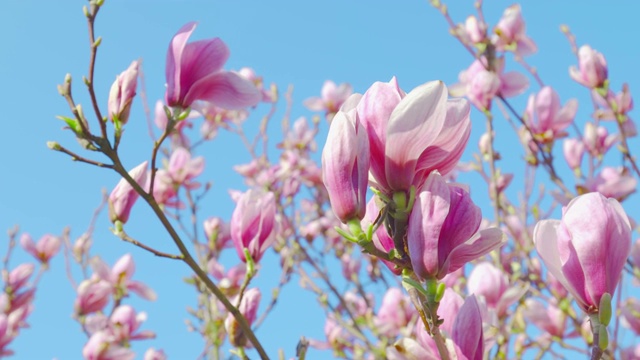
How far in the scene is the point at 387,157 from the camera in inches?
34.3

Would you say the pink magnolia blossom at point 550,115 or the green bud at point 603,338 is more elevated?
the pink magnolia blossom at point 550,115

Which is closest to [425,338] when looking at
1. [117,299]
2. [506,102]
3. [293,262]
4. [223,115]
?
[506,102]

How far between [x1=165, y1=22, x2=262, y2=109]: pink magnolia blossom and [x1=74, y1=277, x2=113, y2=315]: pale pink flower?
1.53 metres

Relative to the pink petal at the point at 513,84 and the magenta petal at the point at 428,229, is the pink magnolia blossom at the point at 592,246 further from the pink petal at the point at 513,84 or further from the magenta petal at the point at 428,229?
the pink petal at the point at 513,84

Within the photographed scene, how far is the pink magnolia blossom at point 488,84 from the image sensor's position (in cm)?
275

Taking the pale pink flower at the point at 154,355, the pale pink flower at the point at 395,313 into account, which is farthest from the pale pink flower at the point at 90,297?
Answer: the pale pink flower at the point at 395,313

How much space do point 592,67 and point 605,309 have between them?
6.98ft

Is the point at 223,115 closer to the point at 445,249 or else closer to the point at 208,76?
the point at 208,76

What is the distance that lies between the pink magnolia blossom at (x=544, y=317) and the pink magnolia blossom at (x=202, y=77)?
4.87ft

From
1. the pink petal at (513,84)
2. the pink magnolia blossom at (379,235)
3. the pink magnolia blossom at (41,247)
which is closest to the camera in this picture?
the pink magnolia blossom at (379,235)

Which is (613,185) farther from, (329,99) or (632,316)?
(329,99)

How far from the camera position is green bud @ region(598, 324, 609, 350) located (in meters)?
0.83

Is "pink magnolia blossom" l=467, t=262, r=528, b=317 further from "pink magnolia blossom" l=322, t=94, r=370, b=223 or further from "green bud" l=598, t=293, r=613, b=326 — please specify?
"pink magnolia blossom" l=322, t=94, r=370, b=223

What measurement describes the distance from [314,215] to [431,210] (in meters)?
3.77
